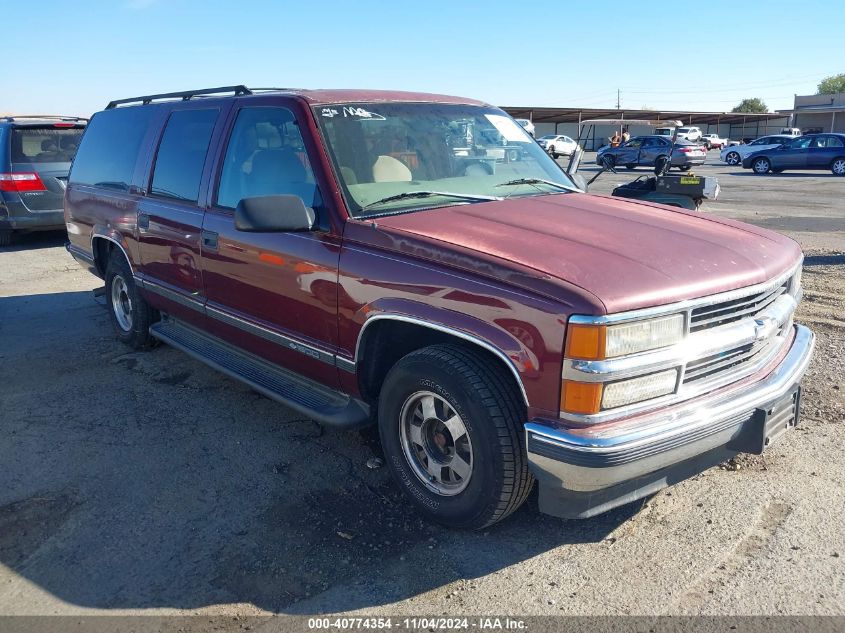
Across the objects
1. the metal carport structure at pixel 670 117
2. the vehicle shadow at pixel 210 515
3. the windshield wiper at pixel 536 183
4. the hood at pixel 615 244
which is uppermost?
the metal carport structure at pixel 670 117

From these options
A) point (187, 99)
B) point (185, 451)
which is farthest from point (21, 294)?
point (185, 451)

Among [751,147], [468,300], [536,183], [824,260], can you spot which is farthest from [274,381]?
[751,147]

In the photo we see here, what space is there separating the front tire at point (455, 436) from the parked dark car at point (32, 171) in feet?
29.8

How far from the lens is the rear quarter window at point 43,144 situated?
10148mm

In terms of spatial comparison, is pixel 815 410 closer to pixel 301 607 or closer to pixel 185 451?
pixel 301 607

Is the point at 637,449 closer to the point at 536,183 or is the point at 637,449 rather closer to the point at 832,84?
the point at 536,183

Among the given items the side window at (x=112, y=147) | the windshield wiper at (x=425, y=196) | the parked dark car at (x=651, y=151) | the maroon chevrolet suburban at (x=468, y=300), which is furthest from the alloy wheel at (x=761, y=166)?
the windshield wiper at (x=425, y=196)

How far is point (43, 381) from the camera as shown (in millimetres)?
5215

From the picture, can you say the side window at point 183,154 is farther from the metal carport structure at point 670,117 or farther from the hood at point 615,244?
the metal carport structure at point 670,117

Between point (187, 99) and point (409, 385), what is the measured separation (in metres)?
3.16

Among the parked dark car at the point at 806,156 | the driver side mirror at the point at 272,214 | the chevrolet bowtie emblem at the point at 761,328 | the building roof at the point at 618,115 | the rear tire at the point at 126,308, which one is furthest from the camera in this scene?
the building roof at the point at 618,115

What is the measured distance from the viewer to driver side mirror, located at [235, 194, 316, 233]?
10.7ft

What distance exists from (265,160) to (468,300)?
1.81 metres

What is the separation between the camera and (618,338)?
2.54 m
